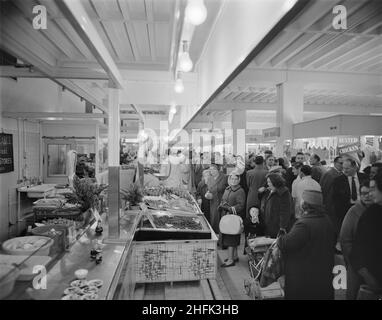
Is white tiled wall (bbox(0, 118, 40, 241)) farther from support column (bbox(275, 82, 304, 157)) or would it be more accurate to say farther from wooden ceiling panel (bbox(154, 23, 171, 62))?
support column (bbox(275, 82, 304, 157))

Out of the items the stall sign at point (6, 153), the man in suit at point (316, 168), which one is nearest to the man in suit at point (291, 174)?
the man in suit at point (316, 168)

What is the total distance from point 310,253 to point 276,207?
1.18 ft

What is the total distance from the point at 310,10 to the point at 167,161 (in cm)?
566

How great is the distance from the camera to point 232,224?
8.07 ft

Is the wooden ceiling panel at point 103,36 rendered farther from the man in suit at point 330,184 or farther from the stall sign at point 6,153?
the stall sign at point 6,153

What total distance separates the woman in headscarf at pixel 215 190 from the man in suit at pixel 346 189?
1553 millimetres

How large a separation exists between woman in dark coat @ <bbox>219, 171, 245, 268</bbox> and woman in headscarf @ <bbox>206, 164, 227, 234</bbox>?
122 millimetres

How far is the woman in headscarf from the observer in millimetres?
2734

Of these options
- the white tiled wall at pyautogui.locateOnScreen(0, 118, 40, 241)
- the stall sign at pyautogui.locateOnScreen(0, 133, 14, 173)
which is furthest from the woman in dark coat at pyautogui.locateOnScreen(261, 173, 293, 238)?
the stall sign at pyautogui.locateOnScreen(0, 133, 14, 173)

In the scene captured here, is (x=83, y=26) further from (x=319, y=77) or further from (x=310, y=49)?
(x=319, y=77)

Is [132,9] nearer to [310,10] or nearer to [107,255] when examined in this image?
[310,10]

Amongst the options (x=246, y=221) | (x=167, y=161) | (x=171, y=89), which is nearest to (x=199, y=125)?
(x=167, y=161)

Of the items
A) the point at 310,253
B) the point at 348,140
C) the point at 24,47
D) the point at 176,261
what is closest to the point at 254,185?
the point at 310,253

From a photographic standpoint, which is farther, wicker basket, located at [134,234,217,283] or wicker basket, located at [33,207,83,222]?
wicker basket, located at [134,234,217,283]
